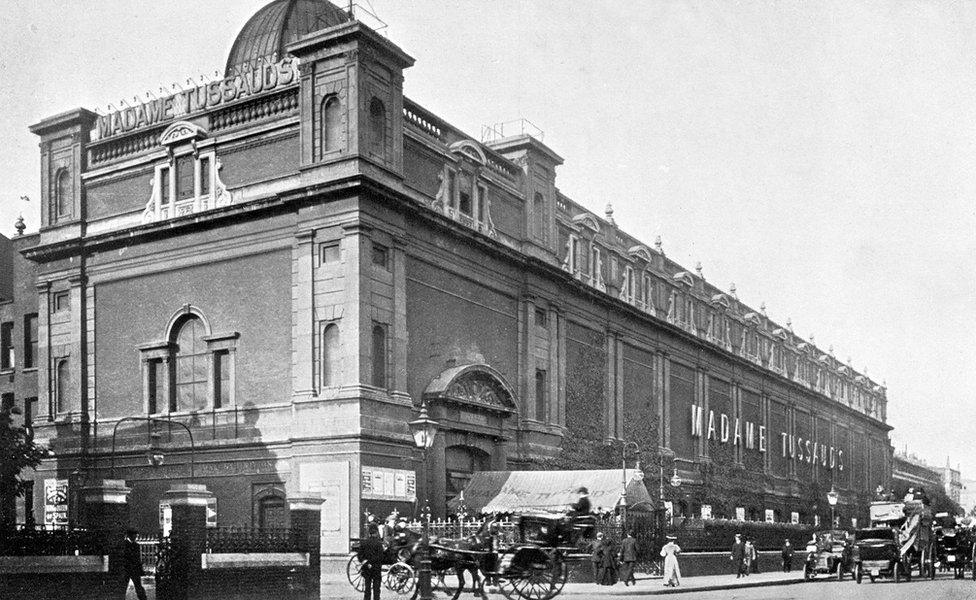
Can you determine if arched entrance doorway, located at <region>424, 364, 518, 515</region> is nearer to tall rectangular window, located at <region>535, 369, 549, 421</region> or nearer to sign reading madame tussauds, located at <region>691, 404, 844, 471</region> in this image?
tall rectangular window, located at <region>535, 369, 549, 421</region>

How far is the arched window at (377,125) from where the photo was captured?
125ft

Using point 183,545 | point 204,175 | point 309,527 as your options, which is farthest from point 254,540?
point 204,175

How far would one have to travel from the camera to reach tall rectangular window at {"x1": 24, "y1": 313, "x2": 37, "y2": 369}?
47250mm

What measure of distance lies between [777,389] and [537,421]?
39116 millimetres

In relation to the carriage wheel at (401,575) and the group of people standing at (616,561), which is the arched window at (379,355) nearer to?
the group of people standing at (616,561)

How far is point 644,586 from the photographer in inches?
1387

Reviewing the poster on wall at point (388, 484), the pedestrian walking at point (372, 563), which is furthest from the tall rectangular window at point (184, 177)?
the pedestrian walking at point (372, 563)

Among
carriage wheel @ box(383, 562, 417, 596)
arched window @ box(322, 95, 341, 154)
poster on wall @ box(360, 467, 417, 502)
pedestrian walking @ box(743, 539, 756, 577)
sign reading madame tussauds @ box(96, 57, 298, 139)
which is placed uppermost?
sign reading madame tussauds @ box(96, 57, 298, 139)

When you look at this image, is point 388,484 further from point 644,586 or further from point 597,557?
point 644,586

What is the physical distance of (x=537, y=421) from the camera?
46.5 meters

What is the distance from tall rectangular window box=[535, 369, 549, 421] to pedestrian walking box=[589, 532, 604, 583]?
11625mm

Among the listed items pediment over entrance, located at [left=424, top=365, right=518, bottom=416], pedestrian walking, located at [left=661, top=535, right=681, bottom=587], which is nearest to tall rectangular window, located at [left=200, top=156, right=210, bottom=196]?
pediment over entrance, located at [left=424, top=365, right=518, bottom=416]

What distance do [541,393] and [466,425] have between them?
22.5ft

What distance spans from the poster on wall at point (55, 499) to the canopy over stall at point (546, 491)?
12990mm
